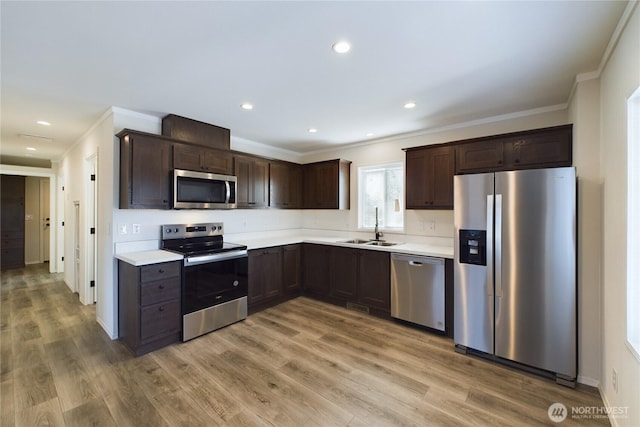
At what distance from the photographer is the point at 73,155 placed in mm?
4723

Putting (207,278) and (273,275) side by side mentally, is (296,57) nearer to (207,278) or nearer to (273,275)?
(207,278)

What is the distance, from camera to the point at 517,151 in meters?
2.88

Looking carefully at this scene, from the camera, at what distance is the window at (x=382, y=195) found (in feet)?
14.1

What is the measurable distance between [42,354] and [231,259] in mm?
1990

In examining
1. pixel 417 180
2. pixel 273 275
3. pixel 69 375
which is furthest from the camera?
pixel 273 275

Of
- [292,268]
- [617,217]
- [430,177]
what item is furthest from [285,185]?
[617,217]

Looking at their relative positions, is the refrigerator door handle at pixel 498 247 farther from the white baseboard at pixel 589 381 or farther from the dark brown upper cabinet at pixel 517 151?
the white baseboard at pixel 589 381

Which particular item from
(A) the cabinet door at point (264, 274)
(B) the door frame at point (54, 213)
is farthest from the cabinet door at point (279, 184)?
(B) the door frame at point (54, 213)

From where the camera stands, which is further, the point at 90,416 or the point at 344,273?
the point at 344,273

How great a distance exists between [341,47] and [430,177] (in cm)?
219

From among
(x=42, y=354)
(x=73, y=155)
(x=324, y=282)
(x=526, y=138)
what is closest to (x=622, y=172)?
(x=526, y=138)

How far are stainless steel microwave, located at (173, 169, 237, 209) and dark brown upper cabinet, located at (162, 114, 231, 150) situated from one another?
439 mm

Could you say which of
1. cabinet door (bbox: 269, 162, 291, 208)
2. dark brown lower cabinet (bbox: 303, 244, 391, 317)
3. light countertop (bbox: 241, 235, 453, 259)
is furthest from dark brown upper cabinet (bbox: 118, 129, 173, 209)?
dark brown lower cabinet (bbox: 303, 244, 391, 317)

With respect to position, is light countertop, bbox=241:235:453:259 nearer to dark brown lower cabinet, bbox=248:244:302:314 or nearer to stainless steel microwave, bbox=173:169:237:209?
dark brown lower cabinet, bbox=248:244:302:314
